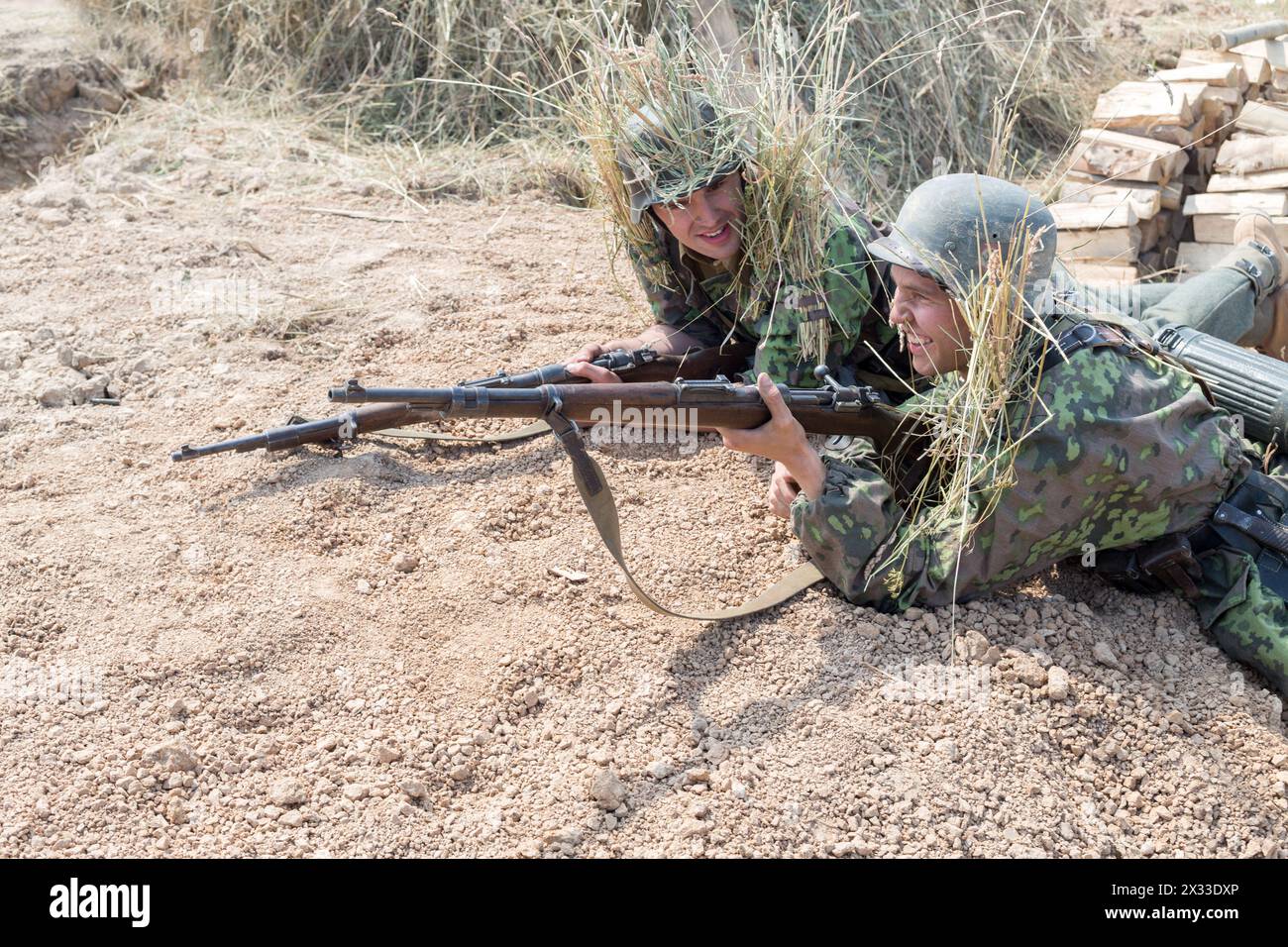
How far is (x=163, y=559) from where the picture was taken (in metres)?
3.63

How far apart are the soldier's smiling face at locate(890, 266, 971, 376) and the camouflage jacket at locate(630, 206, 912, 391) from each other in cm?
32

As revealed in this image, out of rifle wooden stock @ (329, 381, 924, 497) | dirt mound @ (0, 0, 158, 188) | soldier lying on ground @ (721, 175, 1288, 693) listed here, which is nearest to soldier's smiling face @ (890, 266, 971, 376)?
soldier lying on ground @ (721, 175, 1288, 693)

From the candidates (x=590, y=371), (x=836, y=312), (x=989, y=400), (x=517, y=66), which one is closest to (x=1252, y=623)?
(x=989, y=400)

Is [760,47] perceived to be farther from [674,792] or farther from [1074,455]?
[674,792]

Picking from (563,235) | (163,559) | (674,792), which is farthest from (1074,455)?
(563,235)

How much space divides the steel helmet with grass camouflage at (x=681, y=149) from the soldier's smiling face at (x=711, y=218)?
0.04 m

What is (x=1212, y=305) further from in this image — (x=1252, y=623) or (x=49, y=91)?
(x=49, y=91)

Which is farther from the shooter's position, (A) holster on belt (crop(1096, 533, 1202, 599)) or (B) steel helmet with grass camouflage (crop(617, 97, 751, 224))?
(B) steel helmet with grass camouflage (crop(617, 97, 751, 224))

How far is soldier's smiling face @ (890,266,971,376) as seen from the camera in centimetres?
329

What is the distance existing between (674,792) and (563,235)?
3779 mm

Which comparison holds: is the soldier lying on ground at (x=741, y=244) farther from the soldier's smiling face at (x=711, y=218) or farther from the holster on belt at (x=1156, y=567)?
the holster on belt at (x=1156, y=567)

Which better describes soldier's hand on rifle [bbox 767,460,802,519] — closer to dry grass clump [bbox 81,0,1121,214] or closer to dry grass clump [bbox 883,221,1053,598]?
dry grass clump [bbox 883,221,1053,598]

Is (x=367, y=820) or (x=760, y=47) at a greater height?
(x=760, y=47)
